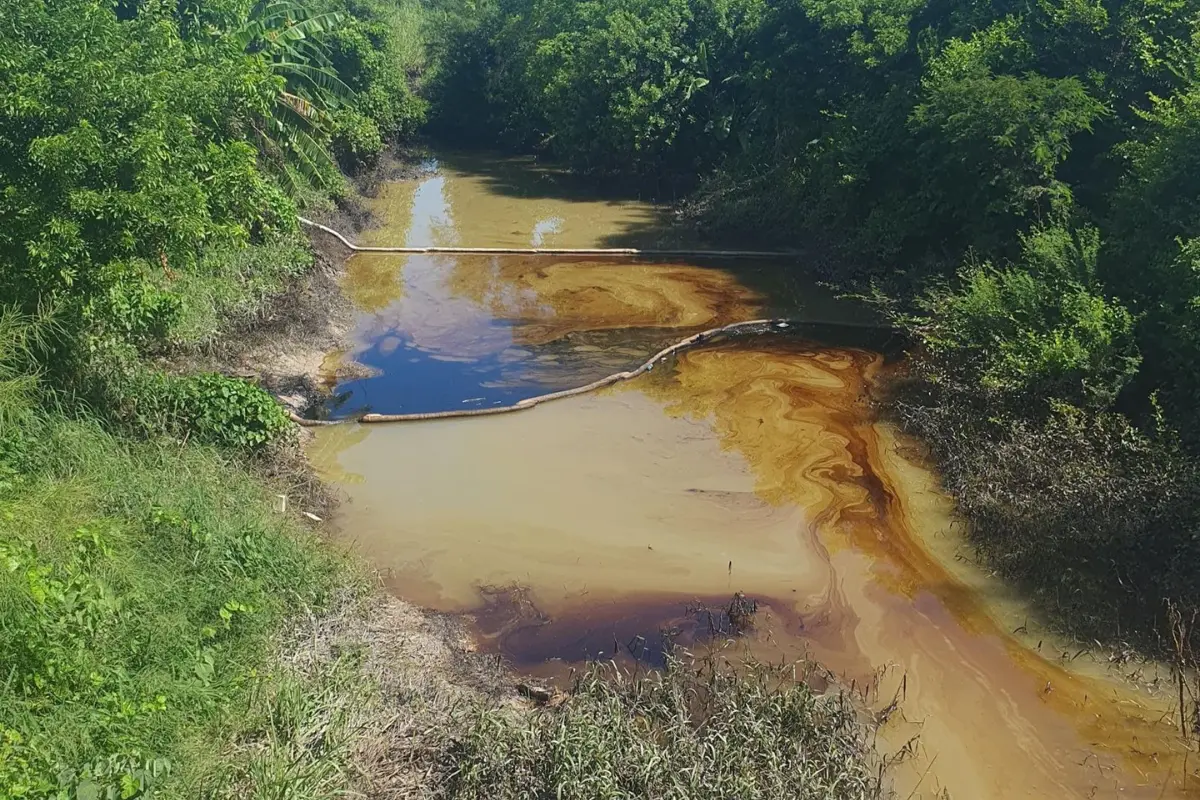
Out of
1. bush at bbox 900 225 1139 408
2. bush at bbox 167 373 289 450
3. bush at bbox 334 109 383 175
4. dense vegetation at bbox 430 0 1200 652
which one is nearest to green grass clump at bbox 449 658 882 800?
dense vegetation at bbox 430 0 1200 652

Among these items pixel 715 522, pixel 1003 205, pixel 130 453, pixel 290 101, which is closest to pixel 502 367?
pixel 715 522

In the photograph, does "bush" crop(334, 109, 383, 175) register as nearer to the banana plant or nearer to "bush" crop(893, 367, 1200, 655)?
the banana plant

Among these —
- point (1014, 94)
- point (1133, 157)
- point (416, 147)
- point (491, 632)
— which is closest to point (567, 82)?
point (416, 147)

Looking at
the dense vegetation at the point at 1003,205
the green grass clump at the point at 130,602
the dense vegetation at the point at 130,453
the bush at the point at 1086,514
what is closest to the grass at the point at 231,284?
the dense vegetation at the point at 130,453

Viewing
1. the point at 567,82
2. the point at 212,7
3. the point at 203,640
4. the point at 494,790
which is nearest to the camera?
the point at 494,790

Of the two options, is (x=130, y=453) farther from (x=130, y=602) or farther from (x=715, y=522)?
(x=715, y=522)

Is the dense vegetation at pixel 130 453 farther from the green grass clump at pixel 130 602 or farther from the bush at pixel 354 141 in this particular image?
the bush at pixel 354 141

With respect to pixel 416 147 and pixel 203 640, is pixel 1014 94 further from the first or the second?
pixel 416 147
